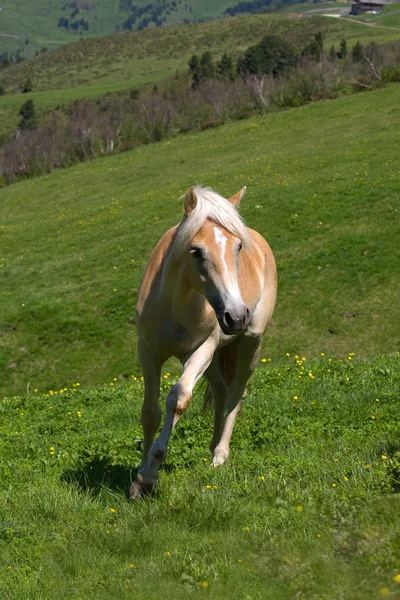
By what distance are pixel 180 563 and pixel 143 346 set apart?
2.61 m

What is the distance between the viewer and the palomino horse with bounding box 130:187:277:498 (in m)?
6.35

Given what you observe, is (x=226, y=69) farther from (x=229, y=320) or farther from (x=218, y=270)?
(x=229, y=320)

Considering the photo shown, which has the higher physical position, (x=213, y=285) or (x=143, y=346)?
(x=213, y=285)

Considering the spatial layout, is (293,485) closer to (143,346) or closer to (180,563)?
(180,563)

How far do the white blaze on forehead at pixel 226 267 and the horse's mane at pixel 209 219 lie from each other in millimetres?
142

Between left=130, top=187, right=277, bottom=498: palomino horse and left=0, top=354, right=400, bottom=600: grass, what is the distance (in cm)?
43

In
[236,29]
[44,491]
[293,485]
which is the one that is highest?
[293,485]

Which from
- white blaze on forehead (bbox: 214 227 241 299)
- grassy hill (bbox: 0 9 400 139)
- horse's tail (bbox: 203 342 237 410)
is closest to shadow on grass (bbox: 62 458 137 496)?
horse's tail (bbox: 203 342 237 410)

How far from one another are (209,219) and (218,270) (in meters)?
0.64

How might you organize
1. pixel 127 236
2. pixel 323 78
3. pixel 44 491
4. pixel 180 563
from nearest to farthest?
pixel 180 563 < pixel 44 491 < pixel 127 236 < pixel 323 78

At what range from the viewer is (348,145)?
41.1m

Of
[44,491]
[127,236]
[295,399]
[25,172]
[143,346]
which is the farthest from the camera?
[25,172]

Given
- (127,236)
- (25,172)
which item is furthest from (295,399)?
(25,172)

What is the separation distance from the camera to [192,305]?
698 centimetres
